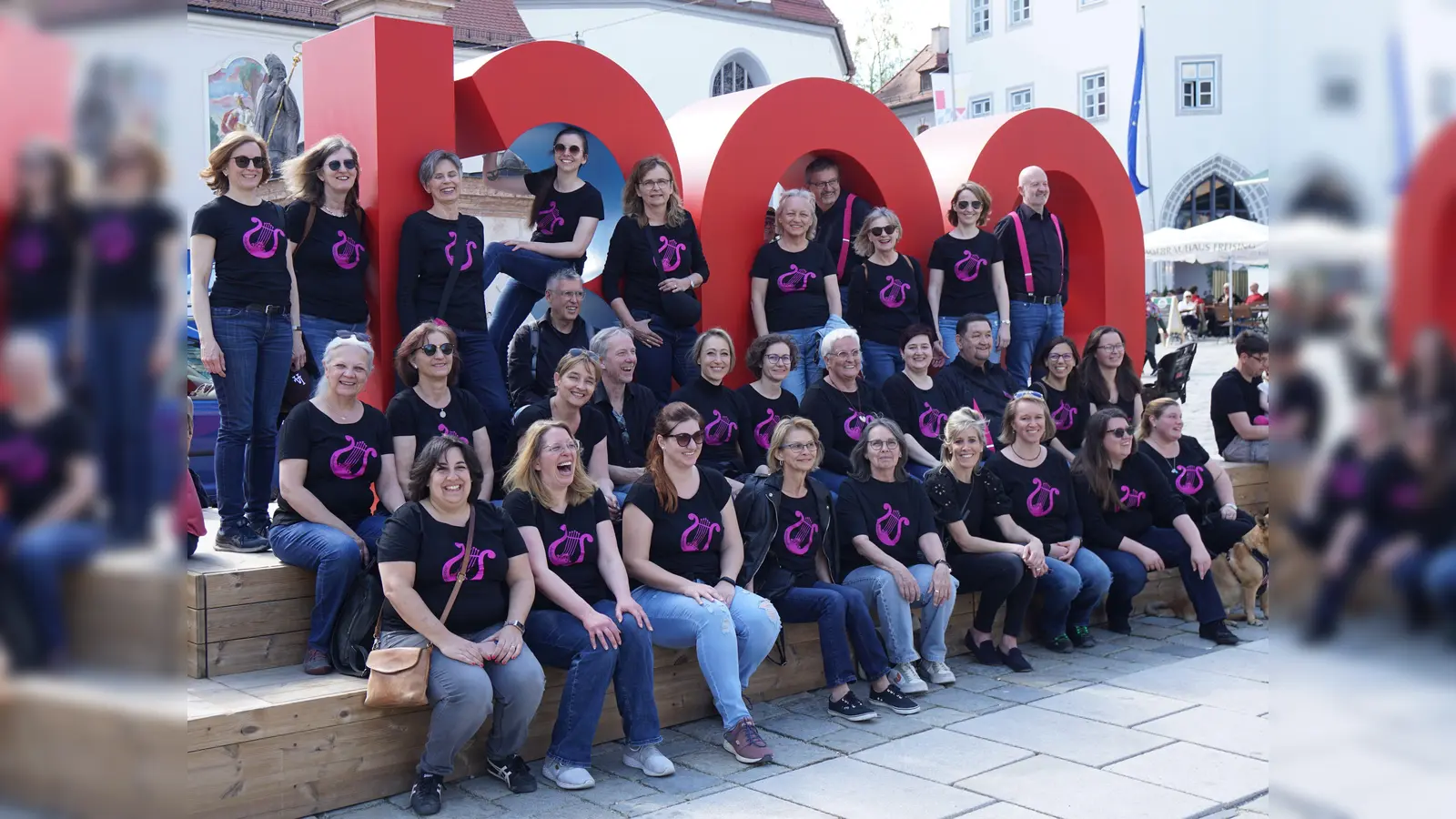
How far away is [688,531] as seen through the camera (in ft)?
18.1

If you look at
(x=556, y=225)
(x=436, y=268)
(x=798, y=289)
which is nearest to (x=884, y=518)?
(x=798, y=289)

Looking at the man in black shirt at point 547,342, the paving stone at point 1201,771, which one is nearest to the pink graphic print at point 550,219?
the man in black shirt at point 547,342

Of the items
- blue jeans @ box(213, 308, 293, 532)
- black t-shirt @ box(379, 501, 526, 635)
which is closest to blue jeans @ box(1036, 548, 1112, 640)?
black t-shirt @ box(379, 501, 526, 635)

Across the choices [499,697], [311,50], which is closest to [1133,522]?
[499,697]

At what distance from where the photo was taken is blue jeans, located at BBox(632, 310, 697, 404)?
681cm

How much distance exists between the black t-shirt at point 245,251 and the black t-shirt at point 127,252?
5.03 meters

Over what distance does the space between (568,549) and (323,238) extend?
1.85 meters

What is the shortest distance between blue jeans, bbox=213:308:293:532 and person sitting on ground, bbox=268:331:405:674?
0.38m

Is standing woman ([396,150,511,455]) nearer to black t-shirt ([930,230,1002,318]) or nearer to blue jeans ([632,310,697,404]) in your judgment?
blue jeans ([632,310,697,404])

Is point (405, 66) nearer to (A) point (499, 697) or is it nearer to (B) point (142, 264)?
(A) point (499, 697)

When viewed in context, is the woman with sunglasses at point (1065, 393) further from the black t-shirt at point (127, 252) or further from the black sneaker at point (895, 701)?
the black t-shirt at point (127, 252)

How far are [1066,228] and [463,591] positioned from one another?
6.75m

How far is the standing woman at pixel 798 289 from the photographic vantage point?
7.21m

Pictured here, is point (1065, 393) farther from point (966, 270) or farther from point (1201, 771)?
point (1201, 771)
